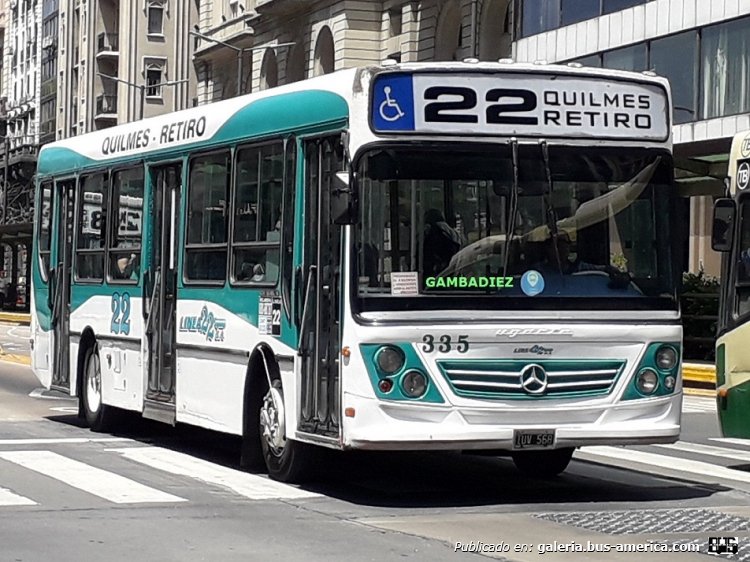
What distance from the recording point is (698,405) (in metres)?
23.5

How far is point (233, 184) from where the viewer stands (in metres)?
13.4

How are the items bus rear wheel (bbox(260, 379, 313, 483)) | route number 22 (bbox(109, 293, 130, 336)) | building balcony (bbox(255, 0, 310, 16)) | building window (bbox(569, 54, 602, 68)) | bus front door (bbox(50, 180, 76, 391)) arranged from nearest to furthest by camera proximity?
bus rear wheel (bbox(260, 379, 313, 483)) < route number 22 (bbox(109, 293, 130, 336)) < bus front door (bbox(50, 180, 76, 391)) < building window (bbox(569, 54, 602, 68)) < building balcony (bbox(255, 0, 310, 16))

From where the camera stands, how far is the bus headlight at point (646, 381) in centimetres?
1155

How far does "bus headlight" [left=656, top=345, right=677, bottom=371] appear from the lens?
11617mm

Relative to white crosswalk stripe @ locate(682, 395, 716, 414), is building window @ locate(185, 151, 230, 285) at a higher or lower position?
→ higher

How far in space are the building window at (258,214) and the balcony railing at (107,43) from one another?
3246 inches

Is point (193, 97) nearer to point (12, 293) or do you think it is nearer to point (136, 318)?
point (12, 293)

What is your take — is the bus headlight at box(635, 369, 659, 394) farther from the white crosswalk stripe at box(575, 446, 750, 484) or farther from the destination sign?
the white crosswalk stripe at box(575, 446, 750, 484)

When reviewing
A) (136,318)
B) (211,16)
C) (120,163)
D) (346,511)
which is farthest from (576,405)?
(211,16)

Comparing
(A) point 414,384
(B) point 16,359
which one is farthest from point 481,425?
(B) point 16,359

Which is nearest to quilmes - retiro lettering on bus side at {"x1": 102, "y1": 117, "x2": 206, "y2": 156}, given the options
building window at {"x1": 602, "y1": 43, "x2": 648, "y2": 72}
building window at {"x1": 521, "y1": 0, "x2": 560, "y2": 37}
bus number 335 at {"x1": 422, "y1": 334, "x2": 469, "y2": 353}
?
bus number 335 at {"x1": 422, "y1": 334, "x2": 469, "y2": 353}

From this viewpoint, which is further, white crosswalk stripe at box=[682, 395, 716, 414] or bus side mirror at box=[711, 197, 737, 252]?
white crosswalk stripe at box=[682, 395, 716, 414]

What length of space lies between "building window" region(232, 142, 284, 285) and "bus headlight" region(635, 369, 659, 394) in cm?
291

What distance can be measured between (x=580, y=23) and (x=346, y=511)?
→ 104 feet
